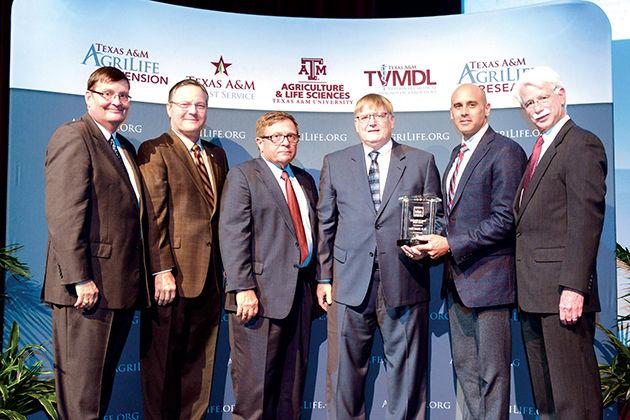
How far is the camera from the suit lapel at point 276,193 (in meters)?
3.80

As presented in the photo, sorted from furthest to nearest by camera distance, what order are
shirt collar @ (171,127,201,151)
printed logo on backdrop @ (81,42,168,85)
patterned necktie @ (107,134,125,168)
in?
printed logo on backdrop @ (81,42,168,85) → shirt collar @ (171,127,201,151) → patterned necktie @ (107,134,125,168)

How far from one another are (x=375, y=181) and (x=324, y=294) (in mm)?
704

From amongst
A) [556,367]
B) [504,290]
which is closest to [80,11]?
[504,290]

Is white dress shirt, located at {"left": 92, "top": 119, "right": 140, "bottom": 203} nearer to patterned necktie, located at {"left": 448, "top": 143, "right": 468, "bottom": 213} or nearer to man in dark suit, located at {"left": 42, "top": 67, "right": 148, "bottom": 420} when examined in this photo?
man in dark suit, located at {"left": 42, "top": 67, "right": 148, "bottom": 420}

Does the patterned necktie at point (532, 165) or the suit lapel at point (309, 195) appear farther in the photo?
the suit lapel at point (309, 195)

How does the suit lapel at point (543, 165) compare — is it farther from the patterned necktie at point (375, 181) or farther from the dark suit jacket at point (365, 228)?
the patterned necktie at point (375, 181)

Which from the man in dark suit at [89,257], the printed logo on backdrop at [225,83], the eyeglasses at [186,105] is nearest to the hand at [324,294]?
the man in dark suit at [89,257]

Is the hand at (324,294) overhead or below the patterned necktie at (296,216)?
below

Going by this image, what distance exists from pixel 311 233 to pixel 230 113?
41.3 inches

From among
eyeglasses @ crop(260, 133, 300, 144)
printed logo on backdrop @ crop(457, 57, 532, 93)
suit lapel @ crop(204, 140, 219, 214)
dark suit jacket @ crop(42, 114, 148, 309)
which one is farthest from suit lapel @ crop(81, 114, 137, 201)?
printed logo on backdrop @ crop(457, 57, 532, 93)

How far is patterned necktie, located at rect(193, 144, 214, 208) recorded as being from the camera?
3863 mm

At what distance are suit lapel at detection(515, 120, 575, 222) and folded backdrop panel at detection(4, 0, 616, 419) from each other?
910 mm

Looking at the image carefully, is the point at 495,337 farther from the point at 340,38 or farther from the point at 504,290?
the point at 340,38

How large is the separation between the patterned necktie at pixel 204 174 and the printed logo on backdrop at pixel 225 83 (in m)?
0.58
